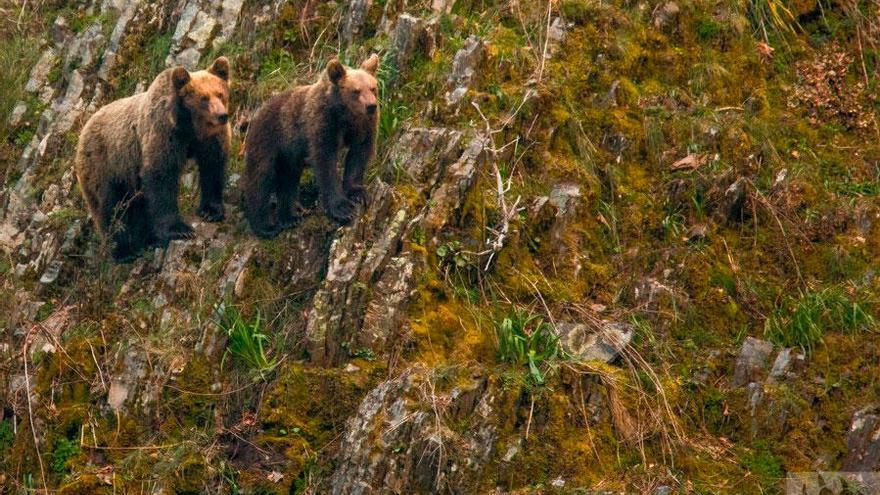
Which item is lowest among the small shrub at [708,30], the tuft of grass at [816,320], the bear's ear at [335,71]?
the tuft of grass at [816,320]

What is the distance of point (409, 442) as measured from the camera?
990 centimetres

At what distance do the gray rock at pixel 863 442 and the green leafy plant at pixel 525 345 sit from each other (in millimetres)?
2283

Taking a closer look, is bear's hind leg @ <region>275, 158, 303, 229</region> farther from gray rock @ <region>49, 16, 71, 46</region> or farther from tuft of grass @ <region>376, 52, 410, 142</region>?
gray rock @ <region>49, 16, 71, 46</region>

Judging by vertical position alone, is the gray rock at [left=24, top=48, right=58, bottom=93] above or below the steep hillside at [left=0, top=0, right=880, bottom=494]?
above

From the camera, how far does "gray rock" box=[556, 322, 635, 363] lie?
35.7 ft

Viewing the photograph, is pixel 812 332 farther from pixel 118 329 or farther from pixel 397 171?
pixel 118 329

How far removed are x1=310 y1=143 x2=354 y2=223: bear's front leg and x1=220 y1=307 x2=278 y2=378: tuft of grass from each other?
102cm

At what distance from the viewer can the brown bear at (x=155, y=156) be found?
39.3 ft

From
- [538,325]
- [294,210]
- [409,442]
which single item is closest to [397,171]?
[294,210]

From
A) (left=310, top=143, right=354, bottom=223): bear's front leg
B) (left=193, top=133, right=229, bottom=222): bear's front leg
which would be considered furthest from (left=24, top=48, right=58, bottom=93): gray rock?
(left=310, top=143, right=354, bottom=223): bear's front leg

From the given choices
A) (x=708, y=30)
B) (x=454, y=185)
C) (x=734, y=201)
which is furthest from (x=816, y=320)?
(x=708, y=30)

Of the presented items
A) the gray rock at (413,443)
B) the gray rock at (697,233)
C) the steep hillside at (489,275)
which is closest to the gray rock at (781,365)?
the steep hillside at (489,275)

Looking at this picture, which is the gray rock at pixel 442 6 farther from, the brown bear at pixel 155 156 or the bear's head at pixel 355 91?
the brown bear at pixel 155 156

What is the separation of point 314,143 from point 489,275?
1.76 metres
